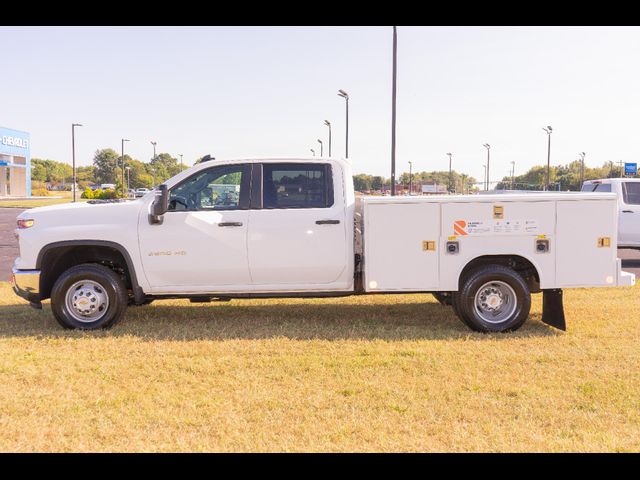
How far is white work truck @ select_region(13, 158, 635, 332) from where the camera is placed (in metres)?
7.09

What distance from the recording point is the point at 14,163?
216 ft

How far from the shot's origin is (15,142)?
2564 inches

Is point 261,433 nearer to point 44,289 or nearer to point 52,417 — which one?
point 52,417

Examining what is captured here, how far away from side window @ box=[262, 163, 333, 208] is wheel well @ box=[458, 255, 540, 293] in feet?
5.69

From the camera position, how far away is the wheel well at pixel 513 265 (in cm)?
730

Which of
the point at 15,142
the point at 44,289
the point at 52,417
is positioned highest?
the point at 15,142

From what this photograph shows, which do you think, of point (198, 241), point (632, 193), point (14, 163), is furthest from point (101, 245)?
point (14, 163)

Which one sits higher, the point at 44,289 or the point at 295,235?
the point at 295,235

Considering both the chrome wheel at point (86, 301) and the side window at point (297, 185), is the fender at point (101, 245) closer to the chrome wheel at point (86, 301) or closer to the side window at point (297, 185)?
the chrome wheel at point (86, 301)

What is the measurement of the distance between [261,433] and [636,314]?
5894 mm

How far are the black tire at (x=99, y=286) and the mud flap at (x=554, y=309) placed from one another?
4.89 metres

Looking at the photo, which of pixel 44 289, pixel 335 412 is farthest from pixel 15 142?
pixel 335 412

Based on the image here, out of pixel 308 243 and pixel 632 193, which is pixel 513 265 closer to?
pixel 308 243

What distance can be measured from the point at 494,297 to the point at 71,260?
4926mm
